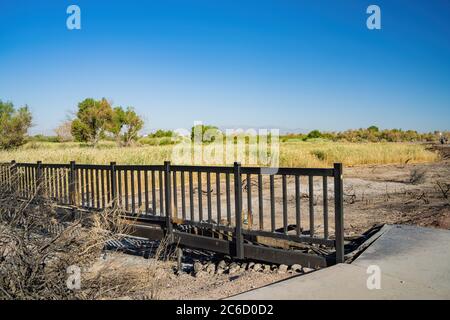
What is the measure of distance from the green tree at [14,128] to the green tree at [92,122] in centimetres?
1180

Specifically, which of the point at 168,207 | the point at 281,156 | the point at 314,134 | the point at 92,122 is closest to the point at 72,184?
the point at 168,207

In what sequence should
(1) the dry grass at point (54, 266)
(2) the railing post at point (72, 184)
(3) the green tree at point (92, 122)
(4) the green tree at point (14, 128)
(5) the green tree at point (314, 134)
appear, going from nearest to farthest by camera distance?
(1) the dry grass at point (54, 266) < (2) the railing post at point (72, 184) < (4) the green tree at point (14, 128) < (3) the green tree at point (92, 122) < (5) the green tree at point (314, 134)

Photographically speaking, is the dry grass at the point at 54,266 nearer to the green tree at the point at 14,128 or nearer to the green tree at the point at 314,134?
the green tree at the point at 14,128

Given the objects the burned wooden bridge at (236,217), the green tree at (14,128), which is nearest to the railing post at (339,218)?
the burned wooden bridge at (236,217)

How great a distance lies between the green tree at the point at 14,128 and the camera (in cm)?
3522

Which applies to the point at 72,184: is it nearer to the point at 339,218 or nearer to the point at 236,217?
the point at 236,217

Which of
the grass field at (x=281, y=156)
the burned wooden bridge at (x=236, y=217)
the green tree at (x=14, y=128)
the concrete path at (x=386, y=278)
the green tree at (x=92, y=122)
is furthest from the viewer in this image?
the green tree at (x=92, y=122)

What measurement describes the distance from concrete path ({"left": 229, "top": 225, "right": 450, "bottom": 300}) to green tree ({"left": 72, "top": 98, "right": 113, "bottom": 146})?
4677 centimetres

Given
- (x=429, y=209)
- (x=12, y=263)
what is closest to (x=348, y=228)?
(x=429, y=209)

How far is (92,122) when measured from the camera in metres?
49.3

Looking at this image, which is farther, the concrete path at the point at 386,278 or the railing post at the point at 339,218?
the railing post at the point at 339,218

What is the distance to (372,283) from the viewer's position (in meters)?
4.07

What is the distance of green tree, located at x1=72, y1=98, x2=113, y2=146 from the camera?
49094 mm

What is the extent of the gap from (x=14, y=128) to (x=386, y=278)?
37.6 metres
